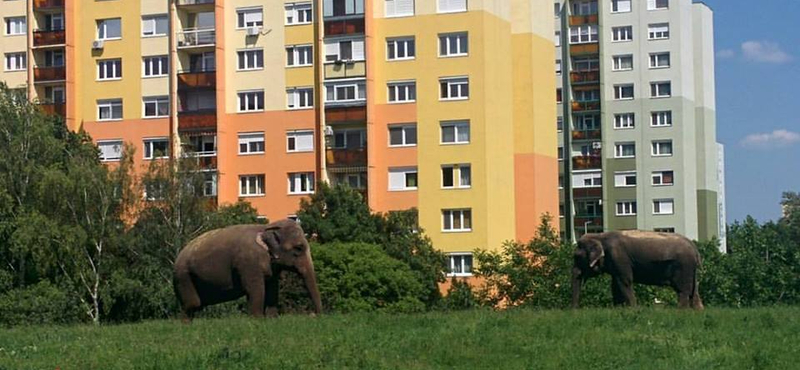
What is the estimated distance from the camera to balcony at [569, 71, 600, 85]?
12375 cm

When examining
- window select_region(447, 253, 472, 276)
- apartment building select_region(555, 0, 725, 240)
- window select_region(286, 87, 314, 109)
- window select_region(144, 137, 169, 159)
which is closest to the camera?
window select_region(447, 253, 472, 276)

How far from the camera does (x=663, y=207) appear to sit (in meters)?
122

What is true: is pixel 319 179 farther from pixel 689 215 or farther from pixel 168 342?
pixel 168 342

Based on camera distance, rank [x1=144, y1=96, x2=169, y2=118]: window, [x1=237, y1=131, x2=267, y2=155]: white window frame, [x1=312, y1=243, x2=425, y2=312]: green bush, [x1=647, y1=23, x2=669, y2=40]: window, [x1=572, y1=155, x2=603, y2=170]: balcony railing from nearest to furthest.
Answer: [x1=312, y1=243, x2=425, y2=312]: green bush < [x1=237, y1=131, x2=267, y2=155]: white window frame < [x1=144, y1=96, x2=169, y2=118]: window < [x1=647, y1=23, x2=669, y2=40]: window < [x1=572, y1=155, x2=603, y2=170]: balcony railing

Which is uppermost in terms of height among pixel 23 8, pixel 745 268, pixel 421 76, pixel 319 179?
pixel 23 8

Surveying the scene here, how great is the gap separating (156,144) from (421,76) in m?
20.1

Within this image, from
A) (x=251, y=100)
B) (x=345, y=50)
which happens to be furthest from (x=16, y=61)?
(x=345, y=50)

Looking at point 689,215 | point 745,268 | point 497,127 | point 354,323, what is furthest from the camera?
point 689,215

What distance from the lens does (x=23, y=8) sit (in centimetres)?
10012

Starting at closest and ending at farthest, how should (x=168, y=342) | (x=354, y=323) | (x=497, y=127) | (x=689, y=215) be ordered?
(x=168, y=342), (x=354, y=323), (x=497, y=127), (x=689, y=215)

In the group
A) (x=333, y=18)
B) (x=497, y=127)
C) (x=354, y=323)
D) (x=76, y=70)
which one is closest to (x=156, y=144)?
(x=76, y=70)

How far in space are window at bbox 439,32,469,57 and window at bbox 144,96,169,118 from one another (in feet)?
67.3

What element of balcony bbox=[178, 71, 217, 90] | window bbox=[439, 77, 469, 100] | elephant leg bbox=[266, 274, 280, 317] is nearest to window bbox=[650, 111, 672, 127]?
window bbox=[439, 77, 469, 100]

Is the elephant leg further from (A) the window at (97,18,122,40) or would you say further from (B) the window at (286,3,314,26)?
(A) the window at (97,18,122,40)
